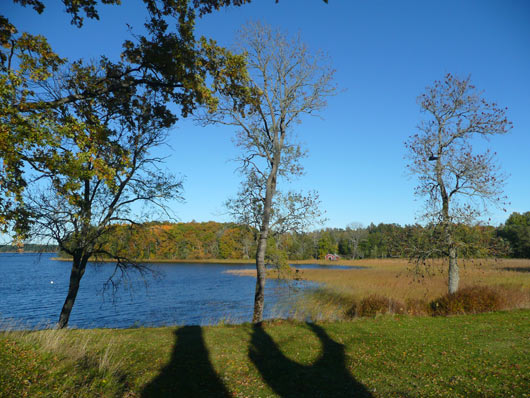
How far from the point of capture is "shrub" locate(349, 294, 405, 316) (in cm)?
1592

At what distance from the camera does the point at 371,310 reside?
52.7 ft

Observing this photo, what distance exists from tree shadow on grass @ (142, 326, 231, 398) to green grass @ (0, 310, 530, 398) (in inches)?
0.9

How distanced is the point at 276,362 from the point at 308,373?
120 centimetres

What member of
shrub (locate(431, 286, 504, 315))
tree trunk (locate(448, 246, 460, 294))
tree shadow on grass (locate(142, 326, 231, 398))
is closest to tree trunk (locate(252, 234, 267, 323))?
tree shadow on grass (locate(142, 326, 231, 398))

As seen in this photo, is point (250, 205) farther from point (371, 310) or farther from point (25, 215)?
point (25, 215)

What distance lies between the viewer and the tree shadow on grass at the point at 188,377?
6736 millimetres

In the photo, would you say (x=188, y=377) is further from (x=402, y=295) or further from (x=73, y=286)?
(x=402, y=295)

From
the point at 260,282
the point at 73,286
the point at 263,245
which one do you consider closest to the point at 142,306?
the point at 73,286

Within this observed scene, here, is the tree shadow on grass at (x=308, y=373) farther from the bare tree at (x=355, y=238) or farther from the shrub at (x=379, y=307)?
the bare tree at (x=355, y=238)

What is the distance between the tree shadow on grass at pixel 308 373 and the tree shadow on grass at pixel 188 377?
4.26 ft

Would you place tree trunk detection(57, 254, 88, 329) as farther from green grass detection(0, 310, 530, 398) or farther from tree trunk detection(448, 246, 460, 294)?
tree trunk detection(448, 246, 460, 294)

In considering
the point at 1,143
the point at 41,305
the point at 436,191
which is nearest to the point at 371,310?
the point at 436,191

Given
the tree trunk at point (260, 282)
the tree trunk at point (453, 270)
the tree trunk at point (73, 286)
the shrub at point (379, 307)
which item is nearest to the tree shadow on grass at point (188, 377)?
the tree trunk at point (260, 282)

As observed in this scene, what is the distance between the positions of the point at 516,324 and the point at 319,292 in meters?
15.2
